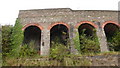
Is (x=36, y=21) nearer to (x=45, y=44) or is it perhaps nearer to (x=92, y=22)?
(x=45, y=44)

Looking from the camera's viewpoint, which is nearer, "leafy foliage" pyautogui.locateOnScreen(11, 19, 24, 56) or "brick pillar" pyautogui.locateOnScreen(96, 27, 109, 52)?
"leafy foliage" pyautogui.locateOnScreen(11, 19, 24, 56)

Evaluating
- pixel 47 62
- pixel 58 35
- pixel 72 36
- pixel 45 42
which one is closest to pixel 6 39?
pixel 45 42

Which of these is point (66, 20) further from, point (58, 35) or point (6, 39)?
point (6, 39)

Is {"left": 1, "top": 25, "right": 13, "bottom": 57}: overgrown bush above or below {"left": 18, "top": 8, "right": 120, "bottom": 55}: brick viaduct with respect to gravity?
below

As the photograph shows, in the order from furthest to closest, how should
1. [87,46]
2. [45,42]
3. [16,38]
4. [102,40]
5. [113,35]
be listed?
[113,35] → [45,42] → [102,40] → [16,38] → [87,46]

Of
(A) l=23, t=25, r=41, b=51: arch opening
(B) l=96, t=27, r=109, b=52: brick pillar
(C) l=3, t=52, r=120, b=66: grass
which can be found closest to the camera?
(C) l=3, t=52, r=120, b=66: grass

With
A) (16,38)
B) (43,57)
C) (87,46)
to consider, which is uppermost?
(16,38)

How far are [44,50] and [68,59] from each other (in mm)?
3683

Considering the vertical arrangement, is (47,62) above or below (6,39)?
below

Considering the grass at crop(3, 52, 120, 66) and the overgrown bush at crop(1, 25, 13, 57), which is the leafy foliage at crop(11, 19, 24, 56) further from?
the grass at crop(3, 52, 120, 66)

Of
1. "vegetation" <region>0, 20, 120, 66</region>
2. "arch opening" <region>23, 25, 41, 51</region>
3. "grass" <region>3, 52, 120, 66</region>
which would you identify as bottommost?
"grass" <region>3, 52, 120, 66</region>

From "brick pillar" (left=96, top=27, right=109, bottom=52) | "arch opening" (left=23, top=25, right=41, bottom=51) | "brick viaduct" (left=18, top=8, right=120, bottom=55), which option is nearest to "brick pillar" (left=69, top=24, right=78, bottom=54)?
"brick viaduct" (left=18, top=8, right=120, bottom=55)

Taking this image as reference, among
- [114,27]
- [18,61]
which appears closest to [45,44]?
[18,61]

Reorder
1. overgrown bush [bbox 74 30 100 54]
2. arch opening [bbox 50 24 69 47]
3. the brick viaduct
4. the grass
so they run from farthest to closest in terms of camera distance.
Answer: arch opening [bbox 50 24 69 47] → the brick viaduct → overgrown bush [bbox 74 30 100 54] → the grass
